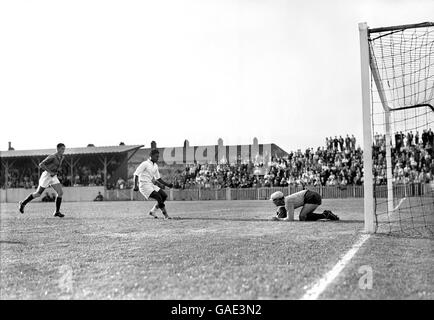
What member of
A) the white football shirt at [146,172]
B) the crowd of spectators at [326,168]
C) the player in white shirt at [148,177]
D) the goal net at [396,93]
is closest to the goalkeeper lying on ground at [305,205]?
the goal net at [396,93]

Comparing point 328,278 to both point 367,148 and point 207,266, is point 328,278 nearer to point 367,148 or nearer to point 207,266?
point 207,266

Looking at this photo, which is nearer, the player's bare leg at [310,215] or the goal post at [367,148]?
the goal post at [367,148]

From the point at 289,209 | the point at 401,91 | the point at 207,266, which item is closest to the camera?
the point at 207,266

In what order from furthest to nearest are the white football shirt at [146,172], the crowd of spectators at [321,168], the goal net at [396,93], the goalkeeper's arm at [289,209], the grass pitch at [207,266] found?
the crowd of spectators at [321,168], the white football shirt at [146,172], the goalkeeper's arm at [289,209], the goal net at [396,93], the grass pitch at [207,266]

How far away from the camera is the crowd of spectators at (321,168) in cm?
2491

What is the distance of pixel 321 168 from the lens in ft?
104

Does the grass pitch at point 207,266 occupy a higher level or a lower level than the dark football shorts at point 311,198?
lower

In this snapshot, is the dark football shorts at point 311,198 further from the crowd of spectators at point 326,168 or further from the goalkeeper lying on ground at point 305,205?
the crowd of spectators at point 326,168

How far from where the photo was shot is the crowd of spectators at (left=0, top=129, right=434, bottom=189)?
24906 mm

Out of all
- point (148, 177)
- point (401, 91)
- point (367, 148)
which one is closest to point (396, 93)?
point (401, 91)

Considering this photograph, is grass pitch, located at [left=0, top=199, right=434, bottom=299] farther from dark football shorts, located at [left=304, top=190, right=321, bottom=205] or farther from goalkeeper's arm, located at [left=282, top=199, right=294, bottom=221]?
dark football shorts, located at [left=304, top=190, right=321, bottom=205]

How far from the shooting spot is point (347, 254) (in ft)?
17.9
